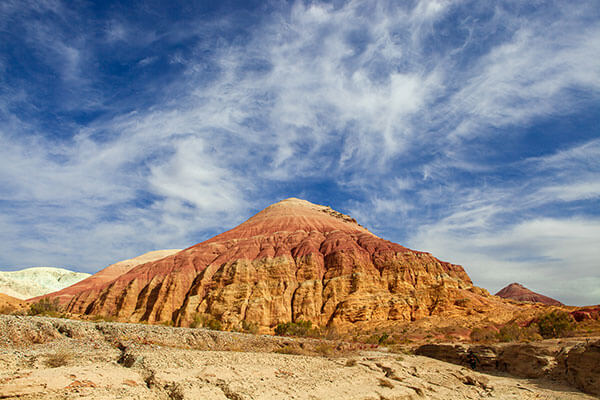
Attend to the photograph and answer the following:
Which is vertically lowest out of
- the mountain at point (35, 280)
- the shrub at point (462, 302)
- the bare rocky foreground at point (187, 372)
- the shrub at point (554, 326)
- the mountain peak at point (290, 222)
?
the bare rocky foreground at point (187, 372)

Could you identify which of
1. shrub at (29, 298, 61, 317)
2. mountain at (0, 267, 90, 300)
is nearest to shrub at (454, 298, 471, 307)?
shrub at (29, 298, 61, 317)

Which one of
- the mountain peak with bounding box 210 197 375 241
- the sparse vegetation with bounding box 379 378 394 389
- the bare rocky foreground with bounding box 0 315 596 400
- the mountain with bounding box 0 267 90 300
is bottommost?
the sparse vegetation with bounding box 379 378 394 389

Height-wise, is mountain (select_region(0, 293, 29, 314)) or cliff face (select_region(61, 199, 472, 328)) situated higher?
cliff face (select_region(61, 199, 472, 328))

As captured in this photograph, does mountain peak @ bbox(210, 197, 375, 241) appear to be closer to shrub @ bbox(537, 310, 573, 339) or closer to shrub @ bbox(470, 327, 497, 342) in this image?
shrub @ bbox(470, 327, 497, 342)

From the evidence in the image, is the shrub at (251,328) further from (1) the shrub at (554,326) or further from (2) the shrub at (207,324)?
(1) the shrub at (554,326)

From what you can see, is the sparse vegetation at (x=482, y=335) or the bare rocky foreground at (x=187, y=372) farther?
the sparse vegetation at (x=482, y=335)

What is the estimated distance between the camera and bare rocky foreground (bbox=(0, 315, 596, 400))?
6.49 meters

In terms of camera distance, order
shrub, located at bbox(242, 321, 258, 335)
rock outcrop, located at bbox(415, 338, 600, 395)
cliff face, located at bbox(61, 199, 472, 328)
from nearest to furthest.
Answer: rock outcrop, located at bbox(415, 338, 600, 395), shrub, located at bbox(242, 321, 258, 335), cliff face, located at bbox(61, 199, 472, 328)

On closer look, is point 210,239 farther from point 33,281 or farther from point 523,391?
point 523,391

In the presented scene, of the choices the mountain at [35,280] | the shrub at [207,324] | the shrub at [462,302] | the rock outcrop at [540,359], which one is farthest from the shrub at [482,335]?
the mountain at [35,280]

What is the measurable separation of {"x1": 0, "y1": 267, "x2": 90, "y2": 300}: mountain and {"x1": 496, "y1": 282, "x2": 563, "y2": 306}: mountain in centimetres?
14540

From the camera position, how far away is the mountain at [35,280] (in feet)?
286

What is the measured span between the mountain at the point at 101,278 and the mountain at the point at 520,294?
12487 cm

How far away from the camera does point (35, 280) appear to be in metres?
103
